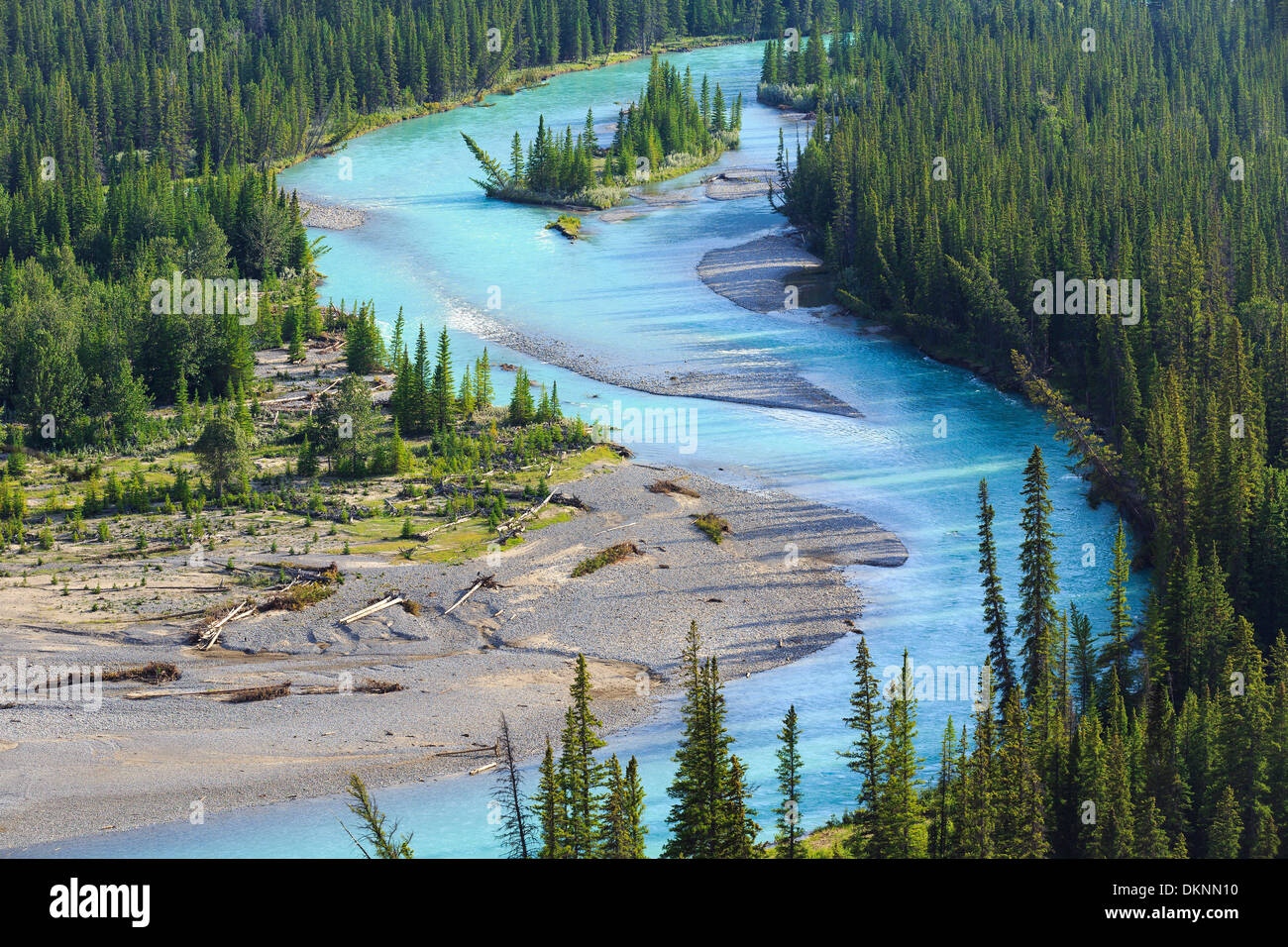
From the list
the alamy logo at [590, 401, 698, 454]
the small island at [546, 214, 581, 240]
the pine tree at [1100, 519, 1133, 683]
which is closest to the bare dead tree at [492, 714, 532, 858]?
the pine tree at [1100, 519, 1133, 683]

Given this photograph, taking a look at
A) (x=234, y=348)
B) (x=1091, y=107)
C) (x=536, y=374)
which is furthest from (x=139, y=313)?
(x=1091, y=107)

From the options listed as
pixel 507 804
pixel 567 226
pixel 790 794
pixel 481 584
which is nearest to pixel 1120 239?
pixel 481 584

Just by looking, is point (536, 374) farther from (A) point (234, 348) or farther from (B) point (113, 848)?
(B) point (113, 848)

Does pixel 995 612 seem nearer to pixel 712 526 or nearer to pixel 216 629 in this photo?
pixel 712 526

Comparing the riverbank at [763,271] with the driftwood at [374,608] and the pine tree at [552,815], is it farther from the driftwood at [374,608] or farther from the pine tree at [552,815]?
the pine tree at [552,815]

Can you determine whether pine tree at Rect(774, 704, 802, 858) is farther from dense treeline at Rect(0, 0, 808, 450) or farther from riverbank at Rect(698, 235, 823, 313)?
riverbank at Rect(698, 235, 823, 313)

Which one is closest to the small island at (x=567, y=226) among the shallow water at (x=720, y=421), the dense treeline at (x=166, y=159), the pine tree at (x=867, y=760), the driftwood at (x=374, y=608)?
the shallow water at (x=720, y=421)
